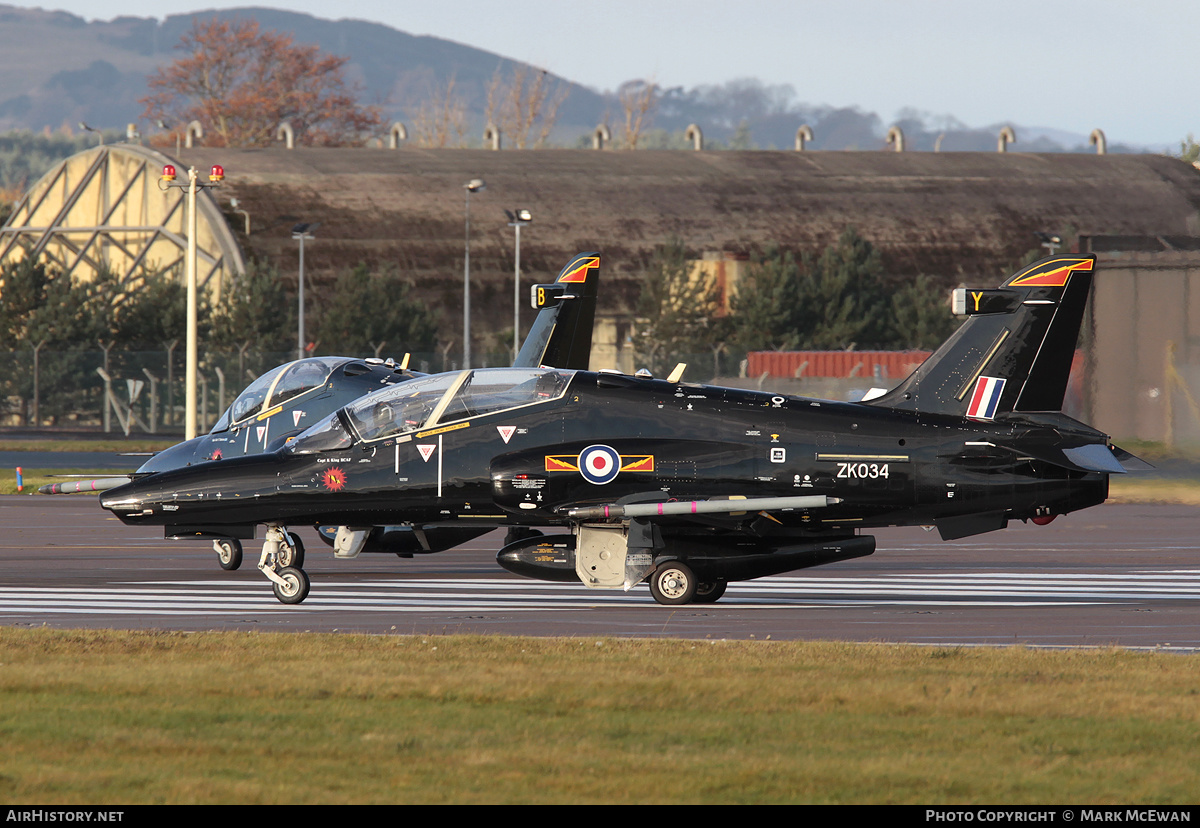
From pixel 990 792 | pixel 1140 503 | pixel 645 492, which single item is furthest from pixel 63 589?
pixel 1140 503

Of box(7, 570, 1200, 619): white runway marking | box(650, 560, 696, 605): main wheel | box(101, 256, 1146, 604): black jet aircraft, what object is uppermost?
box(101, 256, 1146, 604): black jet aircraft

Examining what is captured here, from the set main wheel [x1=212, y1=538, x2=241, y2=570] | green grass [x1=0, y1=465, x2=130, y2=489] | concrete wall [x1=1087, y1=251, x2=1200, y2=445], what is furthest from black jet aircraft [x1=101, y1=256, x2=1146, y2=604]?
green grass [x1=0, y1=465, x2=130, y2=489]

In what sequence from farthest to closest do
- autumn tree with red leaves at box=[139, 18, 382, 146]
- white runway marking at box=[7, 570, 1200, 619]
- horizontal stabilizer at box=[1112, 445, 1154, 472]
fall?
autumn tree with red leaves at box=[139, 18, 382, 146] < horizontal stabilizer at box=[1112, 445, 1154, 472] < white runway marking at box=[7, 570, 1200, 619]

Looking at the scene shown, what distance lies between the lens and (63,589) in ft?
61.2

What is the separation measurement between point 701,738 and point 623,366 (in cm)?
5774

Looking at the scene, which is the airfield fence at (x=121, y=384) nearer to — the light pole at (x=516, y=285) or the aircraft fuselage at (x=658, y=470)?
the light pole at (x=516, y=285)

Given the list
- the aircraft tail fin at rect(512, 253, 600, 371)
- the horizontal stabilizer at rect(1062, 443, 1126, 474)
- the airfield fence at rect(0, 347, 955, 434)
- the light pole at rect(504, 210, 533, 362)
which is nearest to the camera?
the horizontal stabilizer at rect(1062, 443, 1126, 474)

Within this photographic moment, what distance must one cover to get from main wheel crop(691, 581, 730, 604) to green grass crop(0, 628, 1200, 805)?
351 cm

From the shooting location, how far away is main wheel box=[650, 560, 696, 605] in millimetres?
17469

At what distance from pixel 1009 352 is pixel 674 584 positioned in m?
4.89

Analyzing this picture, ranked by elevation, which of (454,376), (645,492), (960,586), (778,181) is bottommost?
(960,586)

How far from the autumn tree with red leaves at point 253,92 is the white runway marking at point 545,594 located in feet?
381

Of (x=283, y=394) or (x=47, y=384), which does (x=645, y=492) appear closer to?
(x=283, y=394)

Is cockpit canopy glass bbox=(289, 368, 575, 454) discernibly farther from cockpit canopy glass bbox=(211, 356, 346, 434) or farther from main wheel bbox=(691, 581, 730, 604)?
cockpit canopy glass bbox=(211, 356, 346, 434)
